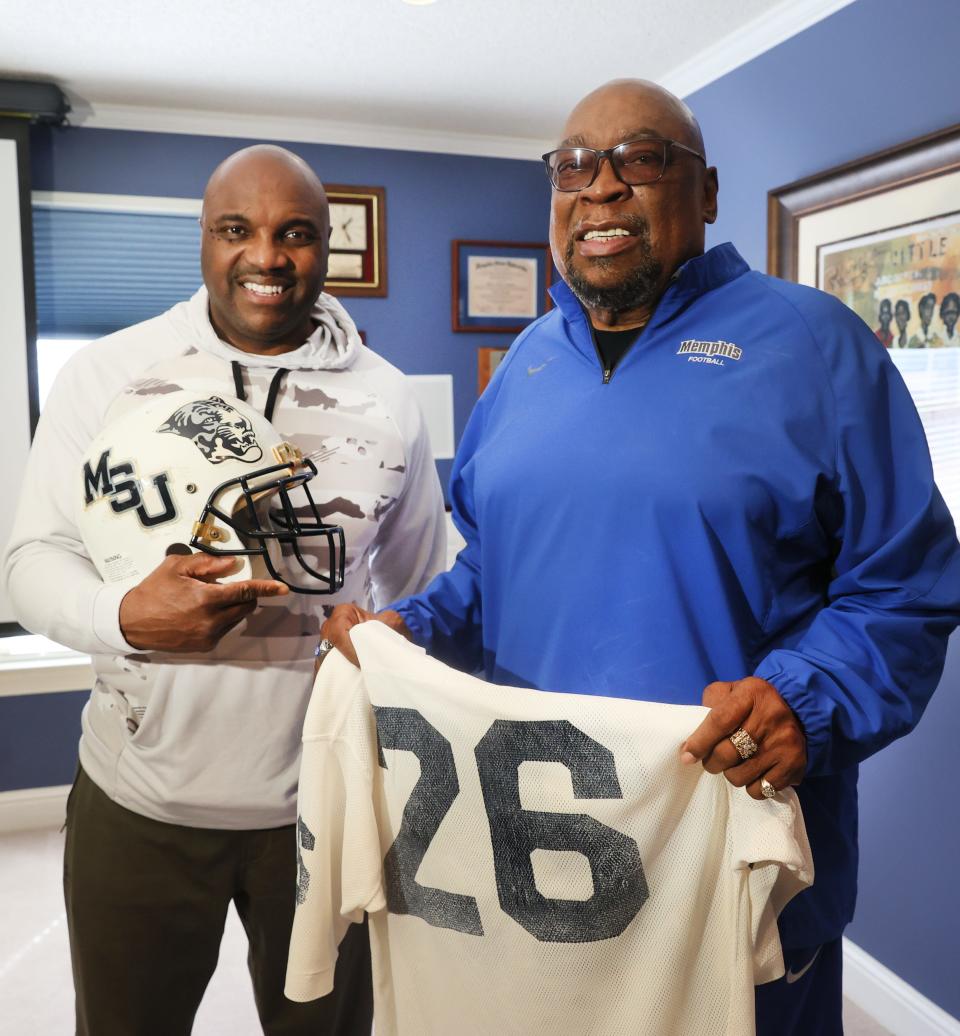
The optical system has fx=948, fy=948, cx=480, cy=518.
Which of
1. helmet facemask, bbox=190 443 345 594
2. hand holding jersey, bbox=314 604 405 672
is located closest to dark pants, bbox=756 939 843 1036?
hand holding jersey, bbox=314 604 405 672

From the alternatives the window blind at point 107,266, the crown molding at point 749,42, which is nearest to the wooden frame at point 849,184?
the crown molding at point 749,42

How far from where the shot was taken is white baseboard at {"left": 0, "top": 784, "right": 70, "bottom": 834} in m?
3.43

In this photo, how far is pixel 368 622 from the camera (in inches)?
45.8

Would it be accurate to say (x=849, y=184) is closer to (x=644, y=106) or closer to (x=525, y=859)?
(x=644, y=106)

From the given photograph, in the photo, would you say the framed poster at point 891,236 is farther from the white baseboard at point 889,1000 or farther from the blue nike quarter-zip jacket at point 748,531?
the white baseboard at point 889,1000

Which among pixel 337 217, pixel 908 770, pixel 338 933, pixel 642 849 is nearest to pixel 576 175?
pixel 642 849

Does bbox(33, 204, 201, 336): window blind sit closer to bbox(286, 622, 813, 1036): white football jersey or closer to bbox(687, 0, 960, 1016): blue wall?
bbox(687, 0, 960, 1016): blue wall

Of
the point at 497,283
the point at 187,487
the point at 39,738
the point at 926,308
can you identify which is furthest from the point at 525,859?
the point at 497,283

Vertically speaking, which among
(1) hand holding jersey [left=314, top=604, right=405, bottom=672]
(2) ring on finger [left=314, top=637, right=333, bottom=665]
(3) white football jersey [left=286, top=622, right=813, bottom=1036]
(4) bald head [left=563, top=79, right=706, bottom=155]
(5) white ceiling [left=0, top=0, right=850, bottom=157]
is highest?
(5) white ceiling [left=0, top=0, right=850, bottom=157]

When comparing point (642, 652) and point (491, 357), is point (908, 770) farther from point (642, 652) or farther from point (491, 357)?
point (491, 357)

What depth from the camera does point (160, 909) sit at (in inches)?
55.1

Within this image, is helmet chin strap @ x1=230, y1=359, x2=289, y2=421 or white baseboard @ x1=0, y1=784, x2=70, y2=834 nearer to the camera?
helmet chin strap @ x1=230, y1=359, x2=289, y2=421

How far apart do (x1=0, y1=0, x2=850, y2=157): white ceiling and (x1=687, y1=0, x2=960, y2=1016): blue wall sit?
149mm

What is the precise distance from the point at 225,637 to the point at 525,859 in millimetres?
602
